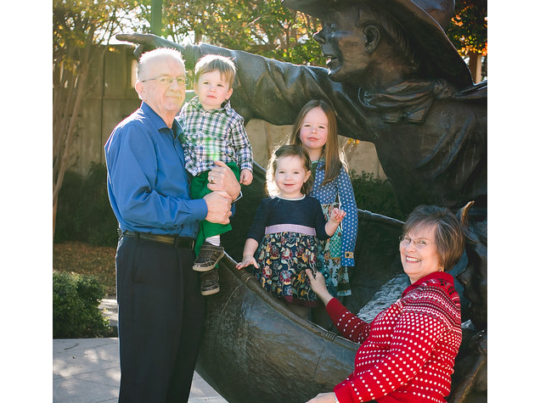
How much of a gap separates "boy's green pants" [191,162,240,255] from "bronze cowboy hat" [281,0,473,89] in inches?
33.8

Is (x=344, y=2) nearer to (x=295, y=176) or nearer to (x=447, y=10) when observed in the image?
(x=447, y=10)

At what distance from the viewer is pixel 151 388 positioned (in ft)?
7.89

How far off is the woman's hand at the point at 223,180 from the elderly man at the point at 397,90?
0.64 metres

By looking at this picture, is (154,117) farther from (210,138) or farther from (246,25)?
(246,25)

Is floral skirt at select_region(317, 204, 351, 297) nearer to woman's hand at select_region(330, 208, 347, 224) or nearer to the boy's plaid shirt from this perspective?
woman's hand at select_region(330, 208, 347, 224)

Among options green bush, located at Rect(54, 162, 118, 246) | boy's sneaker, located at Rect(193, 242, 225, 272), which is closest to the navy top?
boy's sneaker, located at Rect(193, 242, 225, 272)

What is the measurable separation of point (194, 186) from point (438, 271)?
1.02 m

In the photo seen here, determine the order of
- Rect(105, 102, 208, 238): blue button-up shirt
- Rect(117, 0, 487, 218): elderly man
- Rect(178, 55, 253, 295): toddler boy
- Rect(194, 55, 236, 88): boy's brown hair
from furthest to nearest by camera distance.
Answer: Rect(117, 0, 487, 218): elderly man
Rect(194, 55, 236, 88): boy's brown hair
Rect(178, 55, 253, 295): toddler boy
Rect(105, 102, 208, 238): blue button-up shirt

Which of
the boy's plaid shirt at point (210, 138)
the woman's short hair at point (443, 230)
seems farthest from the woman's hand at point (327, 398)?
the boy's plaid shirt at point (210, 138)

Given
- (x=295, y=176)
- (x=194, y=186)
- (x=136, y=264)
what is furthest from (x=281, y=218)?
(x=136, y=264)

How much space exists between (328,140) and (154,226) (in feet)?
3.20

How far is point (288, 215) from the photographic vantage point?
2.74 meters

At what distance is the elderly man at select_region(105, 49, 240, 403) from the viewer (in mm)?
2324

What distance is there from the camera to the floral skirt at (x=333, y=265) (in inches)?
Result: 115
